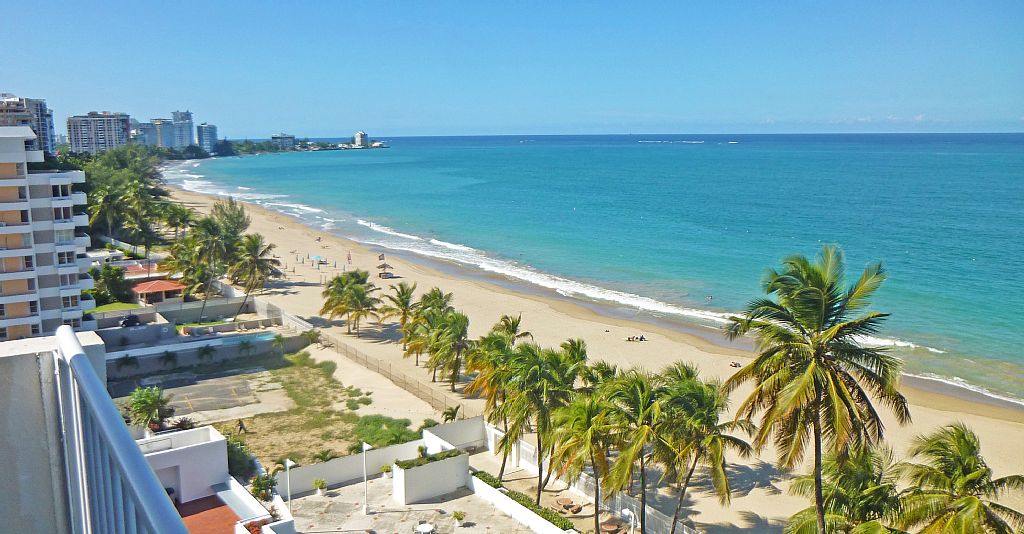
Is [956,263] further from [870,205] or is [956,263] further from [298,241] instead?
[298,241]

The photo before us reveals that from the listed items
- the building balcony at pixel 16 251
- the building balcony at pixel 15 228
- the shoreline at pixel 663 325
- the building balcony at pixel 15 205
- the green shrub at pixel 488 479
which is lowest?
the shoreline at pixel 663 325

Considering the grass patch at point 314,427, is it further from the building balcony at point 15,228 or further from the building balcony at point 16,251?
the building balcony at point 15,228

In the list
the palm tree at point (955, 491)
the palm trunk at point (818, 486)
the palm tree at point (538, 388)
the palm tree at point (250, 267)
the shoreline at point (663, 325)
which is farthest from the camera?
the palm tree at point (250, 267)

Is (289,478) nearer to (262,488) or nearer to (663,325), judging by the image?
(262,488)

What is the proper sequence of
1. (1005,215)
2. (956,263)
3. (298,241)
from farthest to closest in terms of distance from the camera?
(1005,215)
(298,241)
(956,263)

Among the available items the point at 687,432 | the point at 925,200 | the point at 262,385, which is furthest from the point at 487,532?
the point at 925,200

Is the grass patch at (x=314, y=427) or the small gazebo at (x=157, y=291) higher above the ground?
the small gazebo at (x=157, y=291)

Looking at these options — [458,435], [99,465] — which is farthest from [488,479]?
[99,465]

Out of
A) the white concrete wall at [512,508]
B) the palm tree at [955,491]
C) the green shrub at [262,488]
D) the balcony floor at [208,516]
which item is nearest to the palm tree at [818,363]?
the palm tree at [955,491]
